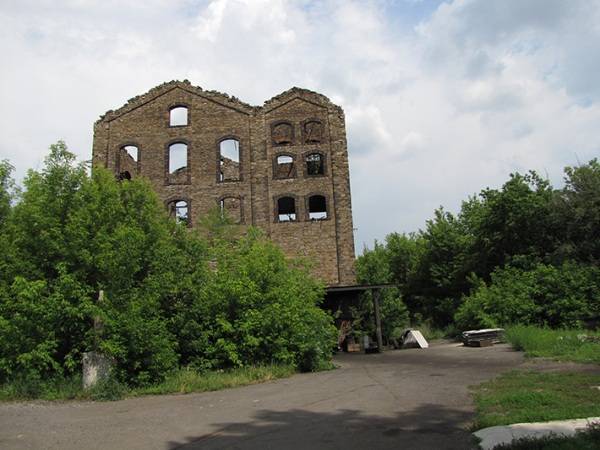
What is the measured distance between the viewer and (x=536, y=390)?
8.04 m

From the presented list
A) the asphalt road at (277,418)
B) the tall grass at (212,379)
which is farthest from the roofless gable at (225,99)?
the asphalt road at (277,418)

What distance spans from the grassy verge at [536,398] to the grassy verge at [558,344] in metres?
3.00

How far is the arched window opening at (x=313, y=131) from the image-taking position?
27.9 meters

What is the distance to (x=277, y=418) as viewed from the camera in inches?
303

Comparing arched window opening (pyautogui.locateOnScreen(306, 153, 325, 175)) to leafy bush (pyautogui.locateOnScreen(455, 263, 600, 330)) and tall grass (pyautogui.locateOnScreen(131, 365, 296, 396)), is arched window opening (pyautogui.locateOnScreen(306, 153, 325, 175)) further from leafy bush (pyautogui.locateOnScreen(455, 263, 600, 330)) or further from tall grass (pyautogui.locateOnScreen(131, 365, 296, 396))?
tall grass (pyautogui.locateOnScreen(131, 365, 296, 396))

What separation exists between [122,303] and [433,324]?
2774 cm

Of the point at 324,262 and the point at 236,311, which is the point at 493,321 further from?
the point at 236,311

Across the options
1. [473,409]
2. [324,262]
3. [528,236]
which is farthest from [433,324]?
[473,409]

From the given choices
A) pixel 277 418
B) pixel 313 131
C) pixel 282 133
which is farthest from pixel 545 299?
pixel 277 418

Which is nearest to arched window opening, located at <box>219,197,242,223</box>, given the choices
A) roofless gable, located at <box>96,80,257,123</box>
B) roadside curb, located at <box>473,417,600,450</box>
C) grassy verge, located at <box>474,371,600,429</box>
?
roofless gable, located at <box>96,80,257,123</box>

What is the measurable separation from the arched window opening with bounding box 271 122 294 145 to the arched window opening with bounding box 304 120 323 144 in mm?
913

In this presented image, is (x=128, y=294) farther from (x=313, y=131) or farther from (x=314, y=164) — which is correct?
(x=313, y=131)

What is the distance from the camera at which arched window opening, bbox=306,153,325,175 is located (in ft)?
90.9

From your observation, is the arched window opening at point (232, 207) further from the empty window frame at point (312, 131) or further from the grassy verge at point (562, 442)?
the grassy verge at point (562, 442)
